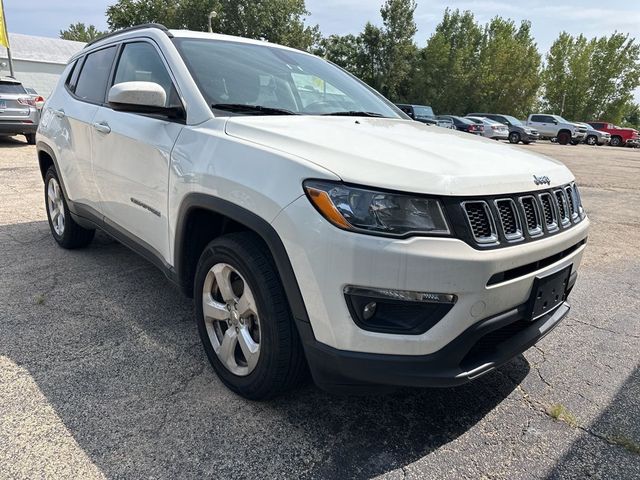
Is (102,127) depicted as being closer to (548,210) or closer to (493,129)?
(548,210)

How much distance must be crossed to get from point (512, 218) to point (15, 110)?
13.4 meters

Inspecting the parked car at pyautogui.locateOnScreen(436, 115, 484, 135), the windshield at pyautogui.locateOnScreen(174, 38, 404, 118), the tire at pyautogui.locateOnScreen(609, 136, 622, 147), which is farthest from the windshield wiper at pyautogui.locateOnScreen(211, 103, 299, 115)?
the tire at pyautogui.locateOnScreen(609, 136, 622, 147)

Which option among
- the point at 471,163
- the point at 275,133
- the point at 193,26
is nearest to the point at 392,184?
the point at 471,163

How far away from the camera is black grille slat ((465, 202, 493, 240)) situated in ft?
5.84

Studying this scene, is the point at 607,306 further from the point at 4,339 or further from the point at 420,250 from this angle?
the point at 4,339

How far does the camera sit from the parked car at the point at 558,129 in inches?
1249

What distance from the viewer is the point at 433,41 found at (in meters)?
50.0

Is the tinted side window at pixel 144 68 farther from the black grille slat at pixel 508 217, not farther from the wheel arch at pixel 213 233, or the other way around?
the black grille slat at pixel 508 217

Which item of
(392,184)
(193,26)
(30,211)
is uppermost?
(193,26)

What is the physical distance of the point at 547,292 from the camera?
2.07m

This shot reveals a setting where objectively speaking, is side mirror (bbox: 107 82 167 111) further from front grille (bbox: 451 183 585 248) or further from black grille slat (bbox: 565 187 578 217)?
black grille slat (bbox: 565 187 578 217)

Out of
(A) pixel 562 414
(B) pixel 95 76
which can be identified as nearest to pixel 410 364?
(A) pixel 562 414

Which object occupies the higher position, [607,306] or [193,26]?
[193,26]

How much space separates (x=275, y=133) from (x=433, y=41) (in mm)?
53366
